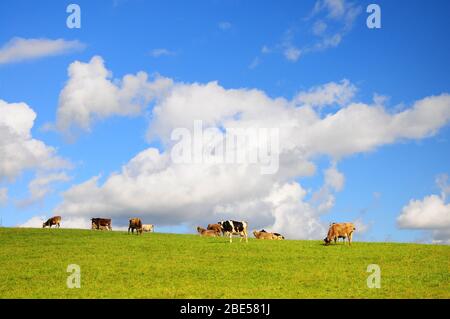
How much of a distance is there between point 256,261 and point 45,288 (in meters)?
13.3

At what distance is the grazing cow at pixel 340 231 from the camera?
43469 mm

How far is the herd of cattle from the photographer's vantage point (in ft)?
143

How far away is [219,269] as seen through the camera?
31.0 metres

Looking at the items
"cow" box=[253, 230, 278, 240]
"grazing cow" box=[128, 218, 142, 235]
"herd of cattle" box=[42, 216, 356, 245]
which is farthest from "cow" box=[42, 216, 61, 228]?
"cow" box=[253, 230, 278, 240]

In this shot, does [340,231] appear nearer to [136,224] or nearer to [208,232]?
[208,232]

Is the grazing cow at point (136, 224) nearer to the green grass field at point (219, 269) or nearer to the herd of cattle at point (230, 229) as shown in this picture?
the herd of cattle at point (230, 229)

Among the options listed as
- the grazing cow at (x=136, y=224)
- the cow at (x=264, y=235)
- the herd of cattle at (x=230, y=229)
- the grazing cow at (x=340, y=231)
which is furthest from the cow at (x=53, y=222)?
the grazing cow at (x=340, y=231)

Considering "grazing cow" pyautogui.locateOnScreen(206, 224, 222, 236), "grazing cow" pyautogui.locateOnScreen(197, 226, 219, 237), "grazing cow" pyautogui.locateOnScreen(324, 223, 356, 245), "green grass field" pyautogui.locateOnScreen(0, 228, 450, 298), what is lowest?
"green grass field" pyautogui.locateOnScreen(0, 228, 450, 298)

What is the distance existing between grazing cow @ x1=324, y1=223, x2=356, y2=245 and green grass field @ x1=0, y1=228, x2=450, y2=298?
1.16m

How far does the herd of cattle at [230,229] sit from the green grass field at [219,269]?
4.57 feet

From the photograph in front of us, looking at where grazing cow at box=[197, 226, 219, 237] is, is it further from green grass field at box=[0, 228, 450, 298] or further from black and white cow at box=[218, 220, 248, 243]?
green grass field at box=[0, 228, 450, 298]

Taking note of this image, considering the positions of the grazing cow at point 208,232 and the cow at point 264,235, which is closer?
the cow at point 264,235
